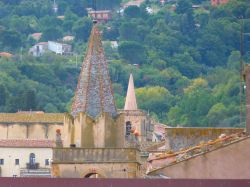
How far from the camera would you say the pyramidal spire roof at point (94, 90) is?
5084 cm

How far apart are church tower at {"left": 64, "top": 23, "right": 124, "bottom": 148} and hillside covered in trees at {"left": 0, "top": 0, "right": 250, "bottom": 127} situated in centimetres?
6429

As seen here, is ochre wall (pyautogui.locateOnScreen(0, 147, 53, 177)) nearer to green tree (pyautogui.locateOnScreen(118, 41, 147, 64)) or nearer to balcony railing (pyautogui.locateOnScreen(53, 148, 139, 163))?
balcony railing (pyautogui.locateOnScreen(53, 148, 139, 163))

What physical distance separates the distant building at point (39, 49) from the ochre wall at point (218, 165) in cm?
14348

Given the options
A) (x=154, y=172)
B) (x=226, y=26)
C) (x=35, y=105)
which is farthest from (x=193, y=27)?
(x=154, y=172)

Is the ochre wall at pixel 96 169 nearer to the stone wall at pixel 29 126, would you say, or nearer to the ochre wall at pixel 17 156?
the ochre wall at pixel 17 156

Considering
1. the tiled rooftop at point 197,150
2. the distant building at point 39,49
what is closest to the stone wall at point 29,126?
the tiled rooftop at point 197,150

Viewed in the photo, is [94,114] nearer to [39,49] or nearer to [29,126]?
[29,126]

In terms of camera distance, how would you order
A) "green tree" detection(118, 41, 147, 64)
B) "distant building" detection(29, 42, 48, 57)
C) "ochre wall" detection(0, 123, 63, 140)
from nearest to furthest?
"ochre wall" detection(0, 123, 63, 140) < "green tree" detection(118, 41, 147, 64) < "distant building" detection(29, 42, 48, 57)

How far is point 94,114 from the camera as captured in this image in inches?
2007

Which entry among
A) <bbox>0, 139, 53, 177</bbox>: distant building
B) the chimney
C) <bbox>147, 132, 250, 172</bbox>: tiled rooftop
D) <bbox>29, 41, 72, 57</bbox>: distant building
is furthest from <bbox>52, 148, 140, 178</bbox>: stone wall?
<bbox>29, 41, 72, 57</bbox>: distant building

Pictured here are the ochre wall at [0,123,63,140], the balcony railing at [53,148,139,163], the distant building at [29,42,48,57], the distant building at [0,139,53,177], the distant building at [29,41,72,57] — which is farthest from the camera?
the distant building at [29,41,72,57]

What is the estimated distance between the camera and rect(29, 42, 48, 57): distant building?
603ft

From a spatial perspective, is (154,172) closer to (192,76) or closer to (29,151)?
(29,151)
